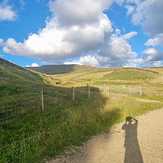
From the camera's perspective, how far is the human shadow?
13342 millimetres

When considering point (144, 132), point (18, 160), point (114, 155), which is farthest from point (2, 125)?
point (144, 132)

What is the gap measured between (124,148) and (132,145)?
3.07 feet

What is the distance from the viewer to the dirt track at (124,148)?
1338 cm

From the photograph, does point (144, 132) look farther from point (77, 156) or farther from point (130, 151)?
point (77, 156)

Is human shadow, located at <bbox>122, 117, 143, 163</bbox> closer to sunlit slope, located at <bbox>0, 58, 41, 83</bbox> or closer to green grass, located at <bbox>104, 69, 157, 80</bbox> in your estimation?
sunlit slope, located at <bbox>0, 58, 41, 83</bbox>

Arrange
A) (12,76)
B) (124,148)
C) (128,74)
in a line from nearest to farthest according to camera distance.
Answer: (124,148)
(12,76)
(128,74)

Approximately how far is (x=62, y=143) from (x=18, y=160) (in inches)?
124

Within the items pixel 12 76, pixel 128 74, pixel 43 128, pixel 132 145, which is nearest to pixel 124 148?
pixel 132 145

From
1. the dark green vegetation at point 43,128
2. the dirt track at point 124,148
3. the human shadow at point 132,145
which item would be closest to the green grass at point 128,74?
the dark green vegetation at point 43,128

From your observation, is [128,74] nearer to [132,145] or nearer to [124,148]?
[132,145]

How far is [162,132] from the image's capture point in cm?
1978

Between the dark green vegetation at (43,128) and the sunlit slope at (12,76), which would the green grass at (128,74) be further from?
the dark green vegetation at (43,128)

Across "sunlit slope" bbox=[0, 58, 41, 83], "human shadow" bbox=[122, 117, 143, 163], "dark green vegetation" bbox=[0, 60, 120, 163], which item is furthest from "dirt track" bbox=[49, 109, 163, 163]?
"sunlit slope" bbox=[0, 58, 41, 83]

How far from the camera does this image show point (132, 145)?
16016mm
